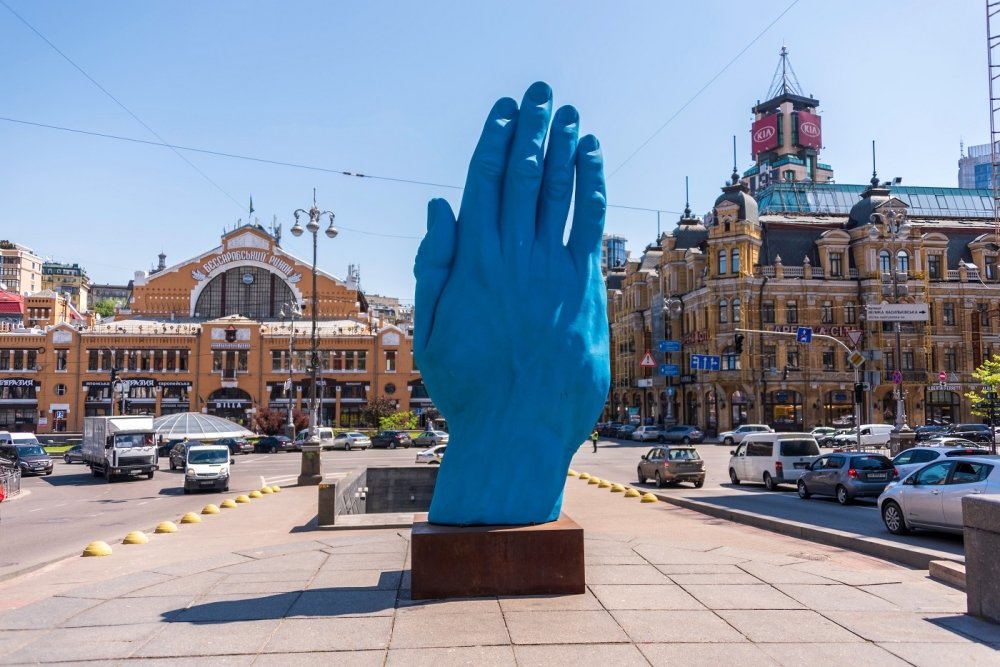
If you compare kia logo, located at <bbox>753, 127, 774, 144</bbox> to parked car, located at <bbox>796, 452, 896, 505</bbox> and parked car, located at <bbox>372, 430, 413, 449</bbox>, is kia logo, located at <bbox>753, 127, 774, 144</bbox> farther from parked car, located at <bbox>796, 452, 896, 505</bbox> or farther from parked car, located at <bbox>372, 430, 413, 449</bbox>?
parked car, located at <bbox>796, 452, 896, 505</bbox>

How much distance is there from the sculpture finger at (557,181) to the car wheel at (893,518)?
29.9 feet

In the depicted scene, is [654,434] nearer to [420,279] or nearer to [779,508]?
[779,508]

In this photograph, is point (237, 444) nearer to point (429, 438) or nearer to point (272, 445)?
point (272, 445)

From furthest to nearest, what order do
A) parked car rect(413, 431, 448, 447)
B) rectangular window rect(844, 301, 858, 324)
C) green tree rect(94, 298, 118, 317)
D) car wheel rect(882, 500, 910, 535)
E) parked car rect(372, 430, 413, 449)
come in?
green tree rect(94, 298, 118, 317) → rectangular window rect(844, 301, 858, 324) → parked car rect(372, 430, 413, 449) → parked car rect(413, 431, 448, 447) → car wheel rect(882, 500, 910, 535)

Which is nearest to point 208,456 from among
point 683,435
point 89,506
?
point 89,506

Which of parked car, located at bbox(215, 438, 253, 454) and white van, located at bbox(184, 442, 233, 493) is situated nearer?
white van, located at bbox(184, 442, 233, 493)

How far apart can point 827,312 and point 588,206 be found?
176 ft

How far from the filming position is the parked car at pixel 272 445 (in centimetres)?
5191

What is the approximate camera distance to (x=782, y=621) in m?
8.13

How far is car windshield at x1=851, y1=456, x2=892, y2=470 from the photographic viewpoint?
2070 centimetres

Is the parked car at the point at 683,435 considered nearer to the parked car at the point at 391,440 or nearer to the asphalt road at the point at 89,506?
the parked car at the point at 391,440

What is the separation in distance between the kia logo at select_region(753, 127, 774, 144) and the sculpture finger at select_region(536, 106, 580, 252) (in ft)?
290

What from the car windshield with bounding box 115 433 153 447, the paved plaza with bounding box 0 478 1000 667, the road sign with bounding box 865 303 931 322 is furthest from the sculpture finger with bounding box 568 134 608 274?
the car windshield with bounding box 115 433 153 447

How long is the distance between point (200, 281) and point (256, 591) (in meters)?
75.0
